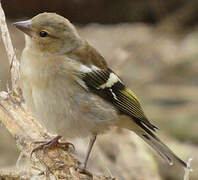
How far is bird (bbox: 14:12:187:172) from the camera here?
3.84 metres

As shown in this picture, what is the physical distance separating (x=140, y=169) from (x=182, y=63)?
379 centimetres

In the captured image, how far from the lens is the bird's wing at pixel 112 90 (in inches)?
161

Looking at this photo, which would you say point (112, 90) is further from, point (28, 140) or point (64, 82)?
point (28, 140)

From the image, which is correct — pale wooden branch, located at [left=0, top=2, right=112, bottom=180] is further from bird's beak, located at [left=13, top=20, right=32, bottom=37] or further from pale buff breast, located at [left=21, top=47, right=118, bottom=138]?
bird's beak, located at [left=13, top=20, right=32, bottom=37]

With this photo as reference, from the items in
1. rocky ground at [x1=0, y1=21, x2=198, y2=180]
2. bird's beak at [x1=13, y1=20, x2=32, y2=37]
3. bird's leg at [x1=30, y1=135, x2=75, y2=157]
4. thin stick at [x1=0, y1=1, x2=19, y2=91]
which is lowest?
rocky ground at [x1=0, y1=21, x2=198, y2=180]

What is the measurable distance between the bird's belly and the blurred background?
886 mm

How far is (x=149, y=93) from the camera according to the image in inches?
313

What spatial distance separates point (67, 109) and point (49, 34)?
0.58 metres

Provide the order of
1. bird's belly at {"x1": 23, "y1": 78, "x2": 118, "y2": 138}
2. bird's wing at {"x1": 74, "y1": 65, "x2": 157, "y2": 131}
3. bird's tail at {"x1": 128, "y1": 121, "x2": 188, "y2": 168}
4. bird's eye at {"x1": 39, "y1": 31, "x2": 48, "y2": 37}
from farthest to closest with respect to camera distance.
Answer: bird's tail at {"x1": 128, "y1": 121, "x2": 188, "y2": 168}, bird's wing at {"x1": 74, "y1": 65, "x2": 157, "y2": 131}, bird's eye at {"x1": 39, "y1": 31, "x2": 48, "y2": 37}, bird's belly at {"x1": 23, "y1": 78, "x2": 118, "y2": 138}

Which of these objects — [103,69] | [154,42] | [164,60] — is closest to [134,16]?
[154,42]

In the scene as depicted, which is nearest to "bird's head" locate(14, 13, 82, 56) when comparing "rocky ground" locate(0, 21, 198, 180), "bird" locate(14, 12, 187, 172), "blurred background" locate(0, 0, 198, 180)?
"bird" locate(14, 12, 187, 172)

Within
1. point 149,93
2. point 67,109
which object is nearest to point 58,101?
point 67,109

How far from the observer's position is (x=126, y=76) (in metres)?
8.49

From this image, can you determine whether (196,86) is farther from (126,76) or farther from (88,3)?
(88,3)
